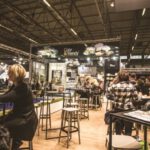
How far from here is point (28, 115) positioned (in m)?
Result: 2.47

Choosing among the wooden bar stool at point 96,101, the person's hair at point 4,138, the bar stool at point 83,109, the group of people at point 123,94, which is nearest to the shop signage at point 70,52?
the bar stool at point 83,109

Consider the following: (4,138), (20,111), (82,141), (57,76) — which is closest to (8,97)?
(20,111)

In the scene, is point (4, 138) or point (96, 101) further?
point (96, 101)

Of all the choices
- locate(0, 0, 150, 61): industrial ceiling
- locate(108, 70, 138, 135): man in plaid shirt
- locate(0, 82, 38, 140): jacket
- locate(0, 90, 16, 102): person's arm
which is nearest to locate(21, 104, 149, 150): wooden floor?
Answer: locate(108, 70, 138, 135): man in plaid shirt

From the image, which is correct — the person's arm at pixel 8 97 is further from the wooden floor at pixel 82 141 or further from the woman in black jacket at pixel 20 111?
the wooden floor at pixel 82 141

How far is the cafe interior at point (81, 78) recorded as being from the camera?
12.0 feet

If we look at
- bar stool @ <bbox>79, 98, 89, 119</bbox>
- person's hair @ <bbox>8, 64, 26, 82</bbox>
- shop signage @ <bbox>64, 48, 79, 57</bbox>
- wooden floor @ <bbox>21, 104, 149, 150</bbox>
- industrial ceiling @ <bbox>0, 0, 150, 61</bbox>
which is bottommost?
wooden floor @ <bbox>21, 104, 149, 150</bbox>

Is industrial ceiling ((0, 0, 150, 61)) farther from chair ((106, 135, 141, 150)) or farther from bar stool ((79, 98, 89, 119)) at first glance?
chair ((106, 135, 141, 150))

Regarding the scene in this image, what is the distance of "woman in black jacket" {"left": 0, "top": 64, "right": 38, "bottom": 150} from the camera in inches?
93.5

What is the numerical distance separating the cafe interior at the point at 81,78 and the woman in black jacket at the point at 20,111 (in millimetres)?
178

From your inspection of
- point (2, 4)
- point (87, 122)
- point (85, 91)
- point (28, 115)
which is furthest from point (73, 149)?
point (2, 4)

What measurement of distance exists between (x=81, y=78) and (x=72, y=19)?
10.8 ft

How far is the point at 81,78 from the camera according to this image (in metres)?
11.0

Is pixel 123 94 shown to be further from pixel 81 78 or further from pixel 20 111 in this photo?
pixel 81 78
